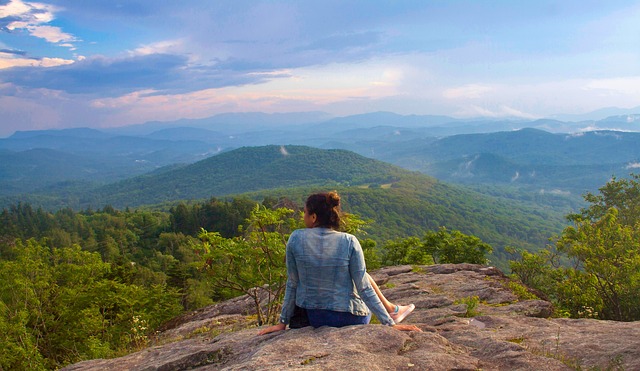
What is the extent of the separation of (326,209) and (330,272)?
987 millimetres

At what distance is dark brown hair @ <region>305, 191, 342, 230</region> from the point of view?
606 centimetres

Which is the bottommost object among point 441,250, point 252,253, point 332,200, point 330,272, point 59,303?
point 441,250

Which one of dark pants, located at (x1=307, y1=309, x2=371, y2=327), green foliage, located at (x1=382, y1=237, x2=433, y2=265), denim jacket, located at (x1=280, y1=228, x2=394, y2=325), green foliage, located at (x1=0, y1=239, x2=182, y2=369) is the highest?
denim jacket, located at (x1=280, y1=228, x2=394, y2=325)

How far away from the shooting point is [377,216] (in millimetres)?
173375

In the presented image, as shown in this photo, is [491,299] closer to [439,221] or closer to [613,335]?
[613,335]

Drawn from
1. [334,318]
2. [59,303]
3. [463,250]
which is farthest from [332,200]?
[463,250]

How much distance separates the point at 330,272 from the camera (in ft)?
19.9

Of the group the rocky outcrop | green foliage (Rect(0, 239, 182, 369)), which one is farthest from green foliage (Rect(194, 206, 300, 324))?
green foliage (Rect(0, 239, 182, 369))

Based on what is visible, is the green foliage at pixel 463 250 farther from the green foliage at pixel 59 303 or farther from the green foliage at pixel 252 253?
the green foliage at pixel 252 253

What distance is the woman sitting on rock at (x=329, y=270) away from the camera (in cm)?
600

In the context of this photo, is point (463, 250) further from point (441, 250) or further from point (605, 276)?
point (605, 276)

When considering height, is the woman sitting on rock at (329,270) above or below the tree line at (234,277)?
above

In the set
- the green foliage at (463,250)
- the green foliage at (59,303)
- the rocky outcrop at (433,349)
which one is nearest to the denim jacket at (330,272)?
the rocky outcrop at (433,349)

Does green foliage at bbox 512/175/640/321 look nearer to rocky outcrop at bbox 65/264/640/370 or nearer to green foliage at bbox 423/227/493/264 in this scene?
rocky outcrop at bbox 65/264/640/370
